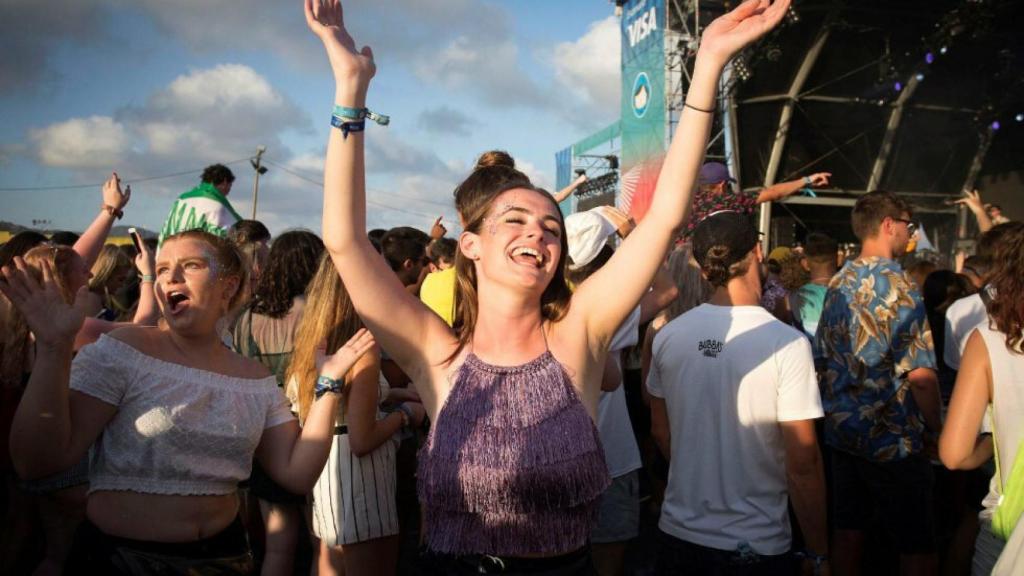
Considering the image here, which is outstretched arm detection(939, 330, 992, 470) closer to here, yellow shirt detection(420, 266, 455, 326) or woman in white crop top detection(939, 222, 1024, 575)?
woman in white crop top detection(939, 222, 1024, 575)

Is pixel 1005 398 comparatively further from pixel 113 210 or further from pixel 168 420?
pixel 113 210

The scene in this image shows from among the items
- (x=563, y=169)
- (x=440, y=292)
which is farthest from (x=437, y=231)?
(x=563, y=169)

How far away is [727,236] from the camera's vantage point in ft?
9.39

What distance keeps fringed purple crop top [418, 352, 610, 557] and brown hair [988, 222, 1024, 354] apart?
5.06ft

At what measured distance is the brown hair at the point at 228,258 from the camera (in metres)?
2.43

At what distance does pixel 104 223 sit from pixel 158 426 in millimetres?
1770

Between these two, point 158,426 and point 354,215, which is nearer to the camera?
point 354,215

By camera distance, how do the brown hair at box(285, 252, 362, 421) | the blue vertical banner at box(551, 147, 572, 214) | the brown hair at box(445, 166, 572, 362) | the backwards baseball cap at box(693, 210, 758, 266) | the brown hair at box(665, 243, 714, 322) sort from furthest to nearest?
1. the blue vertical banner at box(551, 147, 572, 214)
2. the brown hair at box(665, 243, 714, 322)
3. the brown hair at box(285, 252, 362, 421)
4. the backwards baseball cap at box(693, 210, 758, 266)
5. the brown hair at box(445, 166, 572, 362)

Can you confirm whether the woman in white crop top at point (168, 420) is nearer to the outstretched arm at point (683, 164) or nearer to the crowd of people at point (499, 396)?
the crowd of people at point (499, 396)

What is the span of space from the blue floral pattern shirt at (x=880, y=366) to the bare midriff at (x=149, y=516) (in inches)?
119

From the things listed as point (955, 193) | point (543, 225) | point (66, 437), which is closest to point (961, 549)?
point (543, 225)

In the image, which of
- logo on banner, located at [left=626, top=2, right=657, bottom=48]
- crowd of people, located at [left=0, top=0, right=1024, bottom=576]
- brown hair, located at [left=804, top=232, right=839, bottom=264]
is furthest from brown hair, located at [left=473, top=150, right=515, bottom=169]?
logo on banner, located at [left=626, top=2, right=657, bottom=48]

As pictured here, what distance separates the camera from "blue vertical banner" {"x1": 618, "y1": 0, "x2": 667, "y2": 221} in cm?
1647

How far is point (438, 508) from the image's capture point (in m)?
1.90
